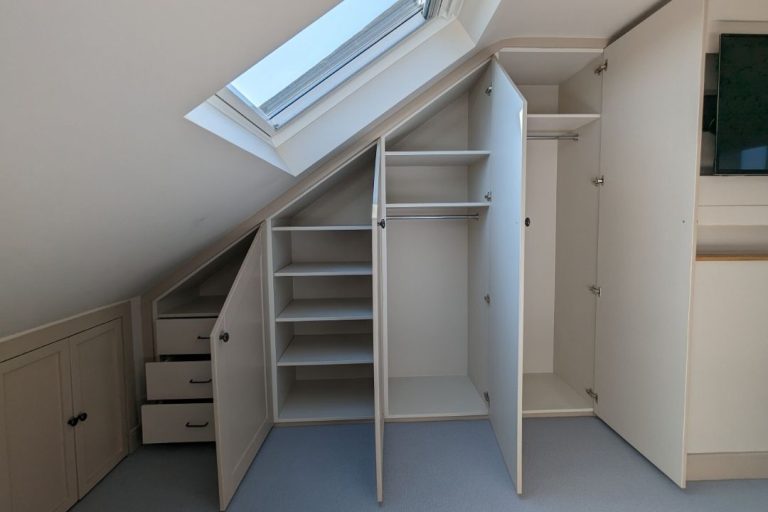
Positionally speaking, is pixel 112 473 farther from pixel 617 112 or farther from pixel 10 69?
pixel 617 112

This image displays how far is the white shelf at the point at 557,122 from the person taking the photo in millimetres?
2082

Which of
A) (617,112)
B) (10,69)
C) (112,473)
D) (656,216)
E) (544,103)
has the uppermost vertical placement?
(544,103)

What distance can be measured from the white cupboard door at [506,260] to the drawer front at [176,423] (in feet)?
4.99

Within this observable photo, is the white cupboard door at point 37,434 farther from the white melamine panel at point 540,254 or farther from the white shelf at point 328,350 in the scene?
the white melamine panel at point 540,254

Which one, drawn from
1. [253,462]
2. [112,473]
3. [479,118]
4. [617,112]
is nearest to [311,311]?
[253,462]

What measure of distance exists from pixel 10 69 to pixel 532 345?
9.21 ft

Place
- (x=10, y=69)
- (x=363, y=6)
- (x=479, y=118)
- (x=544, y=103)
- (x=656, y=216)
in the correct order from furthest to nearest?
(x=544, y=103) → (x=479, y=118) → (x=656, y=216) → (x=363, y=6) → (x=10, y=69)

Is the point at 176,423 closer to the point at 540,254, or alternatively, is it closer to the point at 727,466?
the point at 540,254

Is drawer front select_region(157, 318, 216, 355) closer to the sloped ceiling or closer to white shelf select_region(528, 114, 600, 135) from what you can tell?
the sloped ceiling

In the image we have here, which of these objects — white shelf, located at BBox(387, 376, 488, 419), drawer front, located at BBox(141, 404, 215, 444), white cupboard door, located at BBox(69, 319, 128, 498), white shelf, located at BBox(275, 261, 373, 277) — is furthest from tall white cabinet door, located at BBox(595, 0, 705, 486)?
white cupboard door, located at BBox(69, 319, 128, 498)

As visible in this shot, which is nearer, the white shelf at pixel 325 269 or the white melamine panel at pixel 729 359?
the white melamine panel at pixel 729 359

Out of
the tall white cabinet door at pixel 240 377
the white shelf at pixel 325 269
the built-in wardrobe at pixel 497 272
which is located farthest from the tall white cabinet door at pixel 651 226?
the tall white cabinet door at pixel 240 377

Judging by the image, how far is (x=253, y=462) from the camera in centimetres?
194

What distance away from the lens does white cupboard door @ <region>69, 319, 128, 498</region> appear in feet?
5.50
